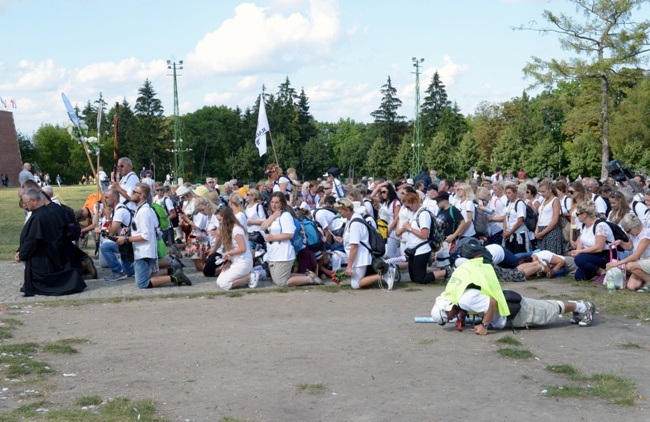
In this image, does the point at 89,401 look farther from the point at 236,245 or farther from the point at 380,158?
the point at 380,158

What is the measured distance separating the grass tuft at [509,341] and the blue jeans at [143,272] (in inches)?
255

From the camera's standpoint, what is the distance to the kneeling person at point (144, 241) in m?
12.1

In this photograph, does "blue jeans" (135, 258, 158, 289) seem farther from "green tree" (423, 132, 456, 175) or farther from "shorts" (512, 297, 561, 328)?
"green tree" (423, 132, 456, 175)

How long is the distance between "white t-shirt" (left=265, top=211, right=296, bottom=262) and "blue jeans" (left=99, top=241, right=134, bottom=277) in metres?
2.95

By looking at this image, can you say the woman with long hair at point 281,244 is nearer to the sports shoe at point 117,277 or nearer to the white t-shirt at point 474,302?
the sports shoe at point 117,277

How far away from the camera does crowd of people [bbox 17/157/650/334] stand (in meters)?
11.9

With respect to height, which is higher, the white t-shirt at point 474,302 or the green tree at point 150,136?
the green tree at point 150,136

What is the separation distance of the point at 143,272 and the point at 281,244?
2367mm

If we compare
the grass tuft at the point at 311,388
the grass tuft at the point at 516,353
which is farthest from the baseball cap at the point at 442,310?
the grass tuft at the point at 311,388

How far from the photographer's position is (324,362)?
7.28 meters

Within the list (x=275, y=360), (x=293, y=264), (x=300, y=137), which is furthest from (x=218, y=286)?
(x=300, y=137)

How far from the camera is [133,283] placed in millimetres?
12820

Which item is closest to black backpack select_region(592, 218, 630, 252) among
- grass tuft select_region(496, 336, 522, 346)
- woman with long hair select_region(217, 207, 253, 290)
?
grass tuft select_region(496, 336, 522, 346)

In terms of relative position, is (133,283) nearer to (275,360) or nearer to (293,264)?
(293,264)
